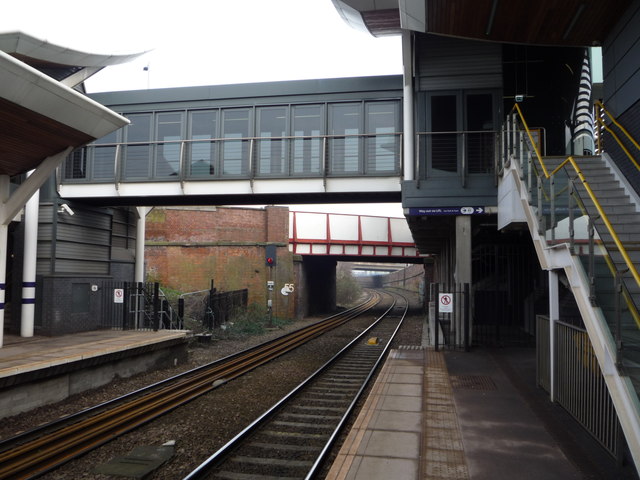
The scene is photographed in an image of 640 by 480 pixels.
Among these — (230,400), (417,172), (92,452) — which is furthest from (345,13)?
(92,452)

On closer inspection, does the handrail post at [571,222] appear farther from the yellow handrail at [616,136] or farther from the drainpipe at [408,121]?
the drainpipe at [408,121]

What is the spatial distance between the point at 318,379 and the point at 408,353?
294cm

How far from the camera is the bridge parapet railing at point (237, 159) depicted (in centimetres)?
1466

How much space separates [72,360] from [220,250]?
A: 16.9m

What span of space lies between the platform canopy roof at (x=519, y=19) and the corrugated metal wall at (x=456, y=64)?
2.04 meters

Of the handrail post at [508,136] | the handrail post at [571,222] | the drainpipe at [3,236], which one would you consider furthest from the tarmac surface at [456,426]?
the handrail post at [508,136]

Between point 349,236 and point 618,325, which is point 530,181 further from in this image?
point 349,236

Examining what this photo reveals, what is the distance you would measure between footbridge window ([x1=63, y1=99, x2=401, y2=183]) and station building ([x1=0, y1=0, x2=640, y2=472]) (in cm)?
4

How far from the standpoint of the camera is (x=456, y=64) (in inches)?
549

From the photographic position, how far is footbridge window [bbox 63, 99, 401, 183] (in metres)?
14.8

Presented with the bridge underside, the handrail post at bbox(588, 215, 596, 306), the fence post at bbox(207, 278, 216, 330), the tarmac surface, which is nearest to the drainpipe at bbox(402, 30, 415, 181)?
the bridge underside

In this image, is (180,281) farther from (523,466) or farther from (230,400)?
(523,466)

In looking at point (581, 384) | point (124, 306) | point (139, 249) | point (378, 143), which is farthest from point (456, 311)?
point (139, 249)

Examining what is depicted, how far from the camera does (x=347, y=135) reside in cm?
1470
